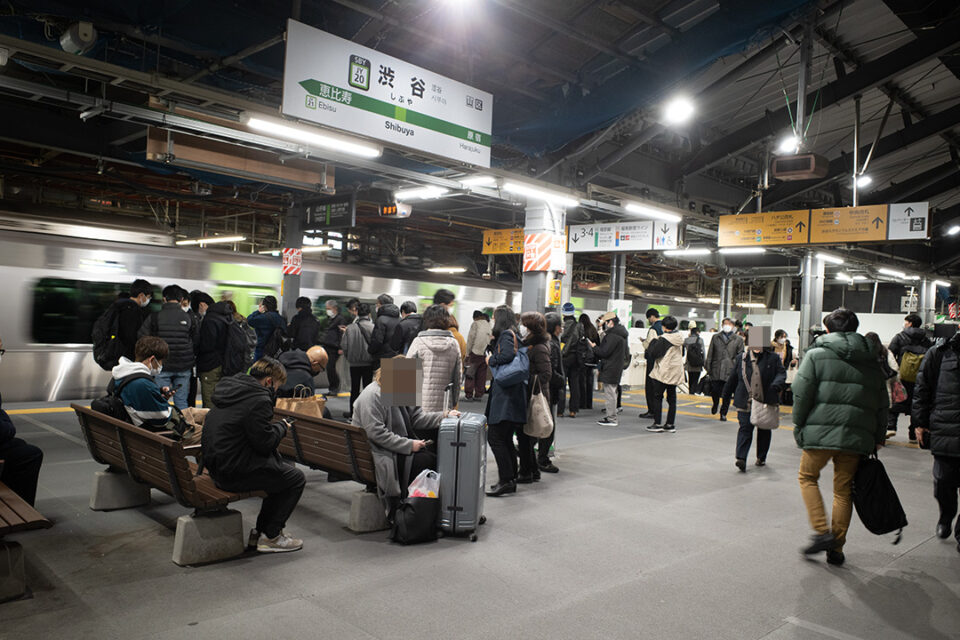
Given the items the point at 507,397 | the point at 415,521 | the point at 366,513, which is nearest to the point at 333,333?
the point at 507,397

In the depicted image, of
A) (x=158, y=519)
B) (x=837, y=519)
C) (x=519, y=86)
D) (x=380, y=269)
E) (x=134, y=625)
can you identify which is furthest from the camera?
(x=380, y=269)

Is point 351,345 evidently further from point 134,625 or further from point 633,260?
point 633,260

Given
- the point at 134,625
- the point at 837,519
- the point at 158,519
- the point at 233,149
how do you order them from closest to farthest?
the point at 134,625
the point at 837,519
the point at 158,519
the point at 233,149

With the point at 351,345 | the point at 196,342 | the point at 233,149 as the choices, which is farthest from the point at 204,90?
the point at 351,345

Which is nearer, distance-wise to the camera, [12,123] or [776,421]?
[776,421]

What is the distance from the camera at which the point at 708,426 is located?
10.6 meters

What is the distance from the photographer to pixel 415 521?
14.4 feet

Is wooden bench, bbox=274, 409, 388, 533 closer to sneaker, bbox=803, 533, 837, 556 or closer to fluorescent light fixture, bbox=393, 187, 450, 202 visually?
sneaker, bbox=803, 533, 837, 556

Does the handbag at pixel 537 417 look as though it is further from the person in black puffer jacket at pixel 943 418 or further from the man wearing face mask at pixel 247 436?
the person in black puffer jacket at pixel 943 418

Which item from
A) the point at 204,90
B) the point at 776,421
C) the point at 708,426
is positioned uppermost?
the point at 204,90

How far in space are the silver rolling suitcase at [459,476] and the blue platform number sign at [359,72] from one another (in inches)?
150

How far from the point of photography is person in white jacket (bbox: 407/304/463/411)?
5.28 meters

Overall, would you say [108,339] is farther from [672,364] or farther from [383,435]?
[672,364]

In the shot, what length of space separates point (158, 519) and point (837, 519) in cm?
480
